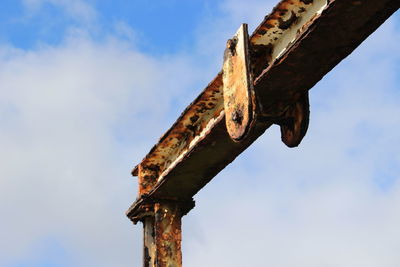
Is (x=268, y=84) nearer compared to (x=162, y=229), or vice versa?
(x=268, y=84)

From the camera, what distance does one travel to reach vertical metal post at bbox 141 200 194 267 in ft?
20.1

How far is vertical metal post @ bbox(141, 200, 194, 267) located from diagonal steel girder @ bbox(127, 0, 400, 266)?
0.03 ft

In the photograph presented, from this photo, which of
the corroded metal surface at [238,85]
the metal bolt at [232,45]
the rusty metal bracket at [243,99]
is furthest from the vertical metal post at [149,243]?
the metal bolt at [232,45]

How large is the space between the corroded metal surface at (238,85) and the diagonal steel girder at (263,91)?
7cm

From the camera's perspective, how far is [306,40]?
4.25m

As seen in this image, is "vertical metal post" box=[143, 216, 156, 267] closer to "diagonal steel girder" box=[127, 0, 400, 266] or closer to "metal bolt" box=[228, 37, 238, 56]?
"diagonal steel girder" box=[127, 0, 400, 266]

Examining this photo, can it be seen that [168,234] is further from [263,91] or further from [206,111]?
[263,91]

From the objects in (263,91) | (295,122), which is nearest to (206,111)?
(295,122)

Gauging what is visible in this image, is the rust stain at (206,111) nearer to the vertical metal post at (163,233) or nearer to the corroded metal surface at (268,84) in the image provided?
the corroded metal surface at (268,84)

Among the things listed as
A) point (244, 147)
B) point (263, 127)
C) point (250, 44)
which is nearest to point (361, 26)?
point (250, 44)

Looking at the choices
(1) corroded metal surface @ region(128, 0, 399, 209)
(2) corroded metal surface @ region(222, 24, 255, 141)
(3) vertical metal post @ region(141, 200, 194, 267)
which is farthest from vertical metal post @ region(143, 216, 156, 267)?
(2) corroded metal surface @ region(222, 24, 255, 141)

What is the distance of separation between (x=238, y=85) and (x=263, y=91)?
0.96 ft

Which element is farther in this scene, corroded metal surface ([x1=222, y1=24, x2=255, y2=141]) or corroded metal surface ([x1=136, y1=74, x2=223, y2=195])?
corroded metal surface ([x1=136, y1=74, x2=223, y2=195])

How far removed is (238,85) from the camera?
4.54m
